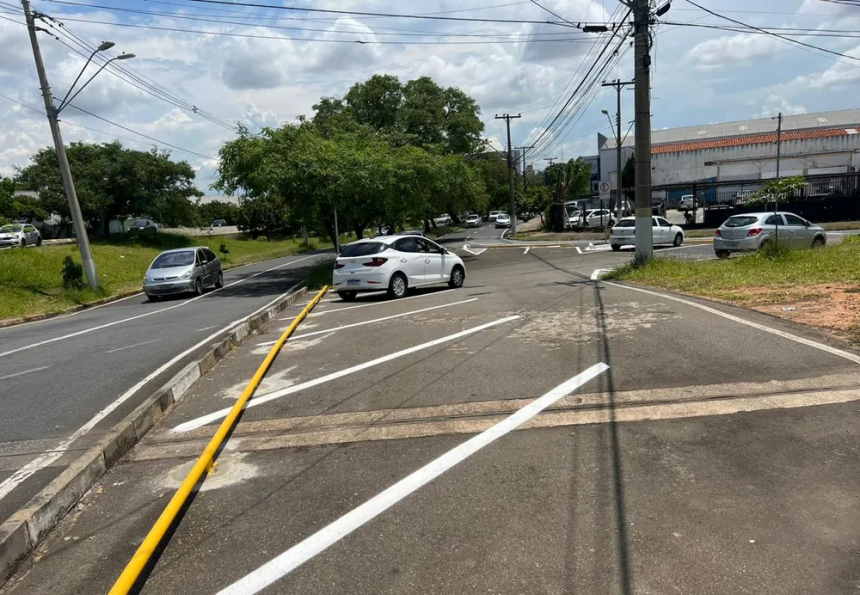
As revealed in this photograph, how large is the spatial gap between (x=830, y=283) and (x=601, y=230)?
1328 inches

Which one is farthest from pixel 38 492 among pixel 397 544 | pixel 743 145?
pixel 743 145

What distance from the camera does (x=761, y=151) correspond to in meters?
62.9

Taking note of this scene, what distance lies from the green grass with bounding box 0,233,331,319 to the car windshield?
2.60m

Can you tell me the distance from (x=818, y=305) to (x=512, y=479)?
24.6 feet

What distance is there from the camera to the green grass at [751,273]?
11.6 metres

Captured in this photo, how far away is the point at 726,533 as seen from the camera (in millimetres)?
3264

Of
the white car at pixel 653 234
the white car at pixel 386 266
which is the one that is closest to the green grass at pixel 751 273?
the white car at pixel 386 266

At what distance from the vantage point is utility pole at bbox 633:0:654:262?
15250 mm

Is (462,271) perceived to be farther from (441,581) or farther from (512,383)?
(441,581)

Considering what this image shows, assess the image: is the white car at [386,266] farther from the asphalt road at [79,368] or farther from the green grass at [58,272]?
the green grass at [58,272]

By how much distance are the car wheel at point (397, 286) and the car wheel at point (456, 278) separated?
1918mm

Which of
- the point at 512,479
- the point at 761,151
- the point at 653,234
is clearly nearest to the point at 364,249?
the point at 512,479

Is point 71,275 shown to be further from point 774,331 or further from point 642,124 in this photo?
point 774,331

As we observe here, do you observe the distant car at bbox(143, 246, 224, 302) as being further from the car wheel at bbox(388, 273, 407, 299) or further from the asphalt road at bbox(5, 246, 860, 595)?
the asphalt road at bbox(5, 246, 860, 595)
